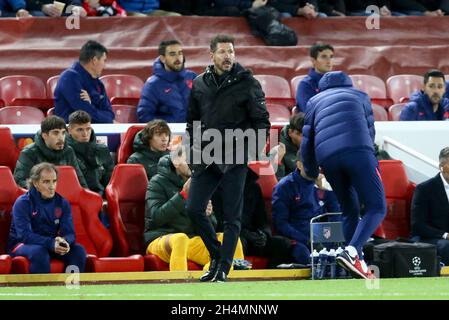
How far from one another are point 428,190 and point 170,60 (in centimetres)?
290

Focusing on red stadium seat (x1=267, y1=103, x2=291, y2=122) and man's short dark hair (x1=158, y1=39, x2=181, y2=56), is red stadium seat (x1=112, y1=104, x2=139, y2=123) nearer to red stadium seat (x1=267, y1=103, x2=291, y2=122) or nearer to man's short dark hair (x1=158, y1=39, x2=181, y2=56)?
man's short dark hair (x1=158, y1=39, x2=181, y2=56)

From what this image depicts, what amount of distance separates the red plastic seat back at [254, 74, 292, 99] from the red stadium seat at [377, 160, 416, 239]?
7.42 feet

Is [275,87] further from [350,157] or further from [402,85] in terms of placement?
[350,157]

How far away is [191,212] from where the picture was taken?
9484 mm

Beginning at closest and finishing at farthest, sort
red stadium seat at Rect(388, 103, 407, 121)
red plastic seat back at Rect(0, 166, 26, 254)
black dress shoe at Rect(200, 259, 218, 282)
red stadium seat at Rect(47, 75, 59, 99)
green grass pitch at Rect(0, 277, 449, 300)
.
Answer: green grass pitch at Rect(0, 277, 449, 300), black dress shoe at Rect(200, 259, 218, 282), red plastic seat back at Rect(0, 166, 26, 254), red stadium seat at Rect(47, 75, 59, 99), red stadium seat at Rect(388, 103, 407, 121)

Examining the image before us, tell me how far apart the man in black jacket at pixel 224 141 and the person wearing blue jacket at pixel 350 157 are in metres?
0.45

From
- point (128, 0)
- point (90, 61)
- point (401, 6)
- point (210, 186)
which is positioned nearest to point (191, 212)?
point (210, 186)

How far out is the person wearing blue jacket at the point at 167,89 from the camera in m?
12.5

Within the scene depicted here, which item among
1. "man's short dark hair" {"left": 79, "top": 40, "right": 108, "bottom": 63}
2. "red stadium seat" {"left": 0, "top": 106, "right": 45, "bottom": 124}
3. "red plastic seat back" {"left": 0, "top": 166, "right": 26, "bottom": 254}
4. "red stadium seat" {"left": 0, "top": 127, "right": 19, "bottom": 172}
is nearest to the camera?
"red plastic seat back" {"left": 0, "top": 166, "right": 26, "bottom": 254}

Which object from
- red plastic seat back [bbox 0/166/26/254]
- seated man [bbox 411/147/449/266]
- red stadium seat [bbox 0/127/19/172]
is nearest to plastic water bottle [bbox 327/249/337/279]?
seated man [bbox 411/147/449/266]

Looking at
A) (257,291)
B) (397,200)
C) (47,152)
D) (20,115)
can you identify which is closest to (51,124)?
(47,152)

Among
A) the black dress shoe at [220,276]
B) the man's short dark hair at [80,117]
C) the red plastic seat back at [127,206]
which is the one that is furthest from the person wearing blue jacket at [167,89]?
the black dress shoe at [220,276]

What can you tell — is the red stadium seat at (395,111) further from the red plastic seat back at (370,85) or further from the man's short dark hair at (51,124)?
the man's short dark hair at (51,124)

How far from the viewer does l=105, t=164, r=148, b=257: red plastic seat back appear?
10898mm
